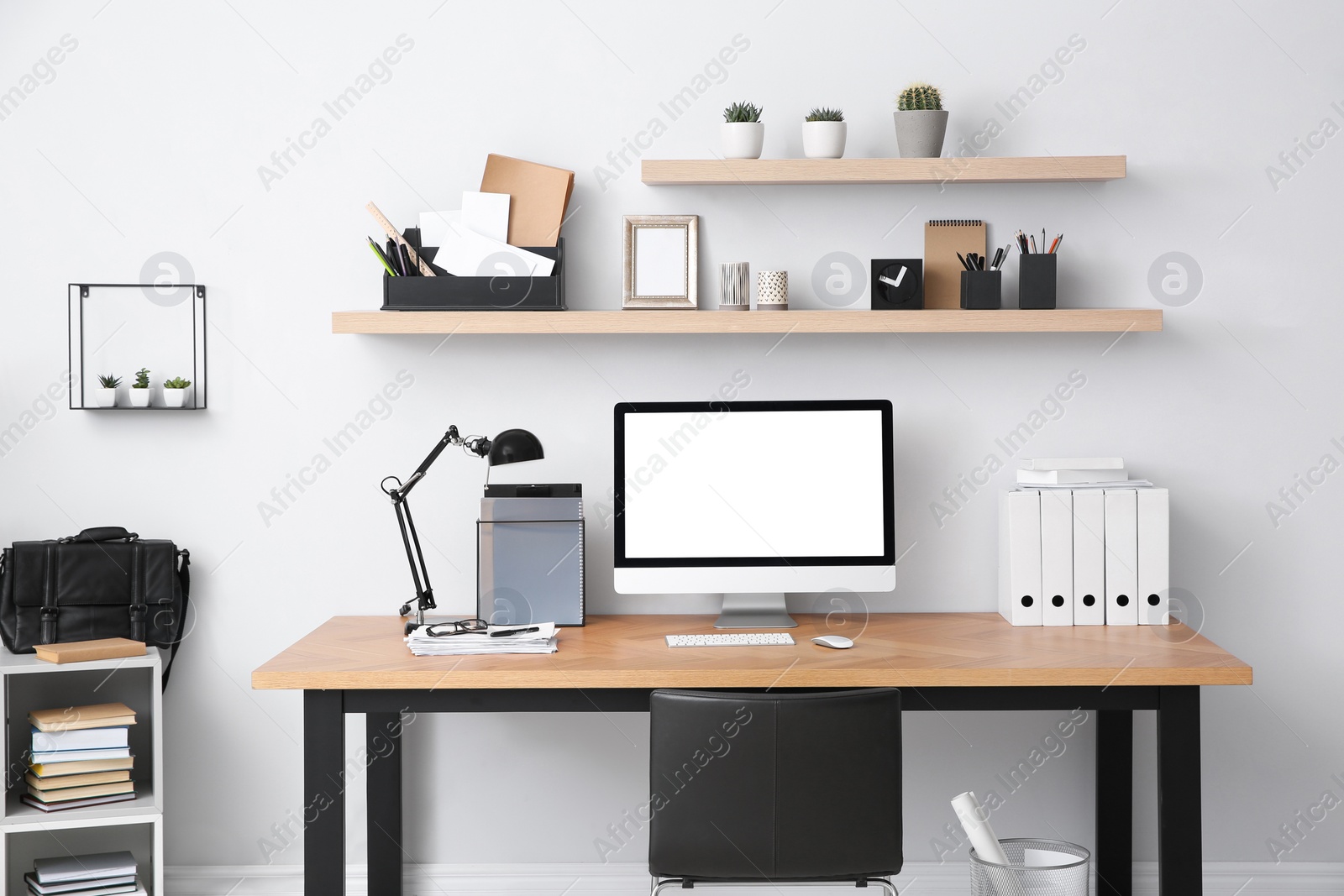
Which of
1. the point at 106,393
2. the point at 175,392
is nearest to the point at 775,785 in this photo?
the point at 175,392

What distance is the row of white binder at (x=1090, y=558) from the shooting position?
2320mm

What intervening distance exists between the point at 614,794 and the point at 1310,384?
6.43 feet

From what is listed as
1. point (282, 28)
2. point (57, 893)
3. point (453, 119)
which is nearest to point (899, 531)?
point (453, 119)

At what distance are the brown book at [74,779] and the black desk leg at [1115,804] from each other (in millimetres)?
2263

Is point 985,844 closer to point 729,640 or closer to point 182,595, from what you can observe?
point 729,640

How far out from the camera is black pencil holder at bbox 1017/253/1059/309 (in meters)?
2.41

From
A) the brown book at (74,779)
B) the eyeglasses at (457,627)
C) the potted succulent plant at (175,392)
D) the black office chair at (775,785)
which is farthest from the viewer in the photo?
the potted succulent plant at (175,392)

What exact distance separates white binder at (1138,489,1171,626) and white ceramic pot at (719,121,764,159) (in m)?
1.17

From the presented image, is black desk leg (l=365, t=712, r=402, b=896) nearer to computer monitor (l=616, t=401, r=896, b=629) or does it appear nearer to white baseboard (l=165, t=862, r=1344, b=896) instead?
white baseboard (l=165, t=862, r=1344, b=896)

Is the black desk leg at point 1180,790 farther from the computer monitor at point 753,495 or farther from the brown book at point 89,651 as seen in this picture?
the brown book at point 89,651

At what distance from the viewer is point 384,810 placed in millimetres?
2518

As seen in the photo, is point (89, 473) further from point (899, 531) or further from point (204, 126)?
point (899, 531)

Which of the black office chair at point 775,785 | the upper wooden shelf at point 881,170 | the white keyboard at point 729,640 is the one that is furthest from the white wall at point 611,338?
the black office chair at point 775,785

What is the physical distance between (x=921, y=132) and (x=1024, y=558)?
1.00 m
